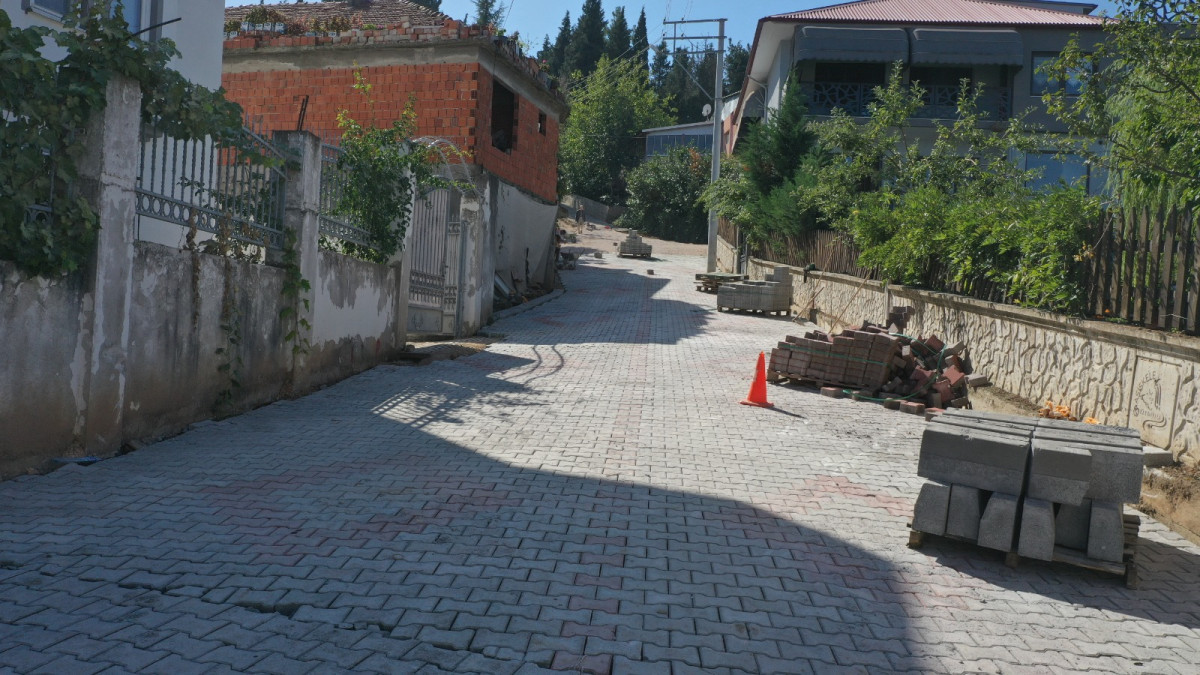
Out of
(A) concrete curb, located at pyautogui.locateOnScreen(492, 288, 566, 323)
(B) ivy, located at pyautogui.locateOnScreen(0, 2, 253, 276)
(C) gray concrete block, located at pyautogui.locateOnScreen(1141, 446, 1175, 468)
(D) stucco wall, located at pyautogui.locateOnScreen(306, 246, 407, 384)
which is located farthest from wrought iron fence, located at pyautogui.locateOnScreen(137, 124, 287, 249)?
(A) concrete curb, located at pyautogui.locateOnScreen(492, 288, 566, 323)

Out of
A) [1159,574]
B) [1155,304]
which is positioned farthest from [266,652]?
[1155,304]

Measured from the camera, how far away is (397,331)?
1282 cm

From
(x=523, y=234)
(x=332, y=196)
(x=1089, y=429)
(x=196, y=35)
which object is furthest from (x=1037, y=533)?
(x=523, y=234)

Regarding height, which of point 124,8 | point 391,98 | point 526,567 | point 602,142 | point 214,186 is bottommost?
point 526,567

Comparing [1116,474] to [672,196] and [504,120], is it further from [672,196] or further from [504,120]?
[672,196]

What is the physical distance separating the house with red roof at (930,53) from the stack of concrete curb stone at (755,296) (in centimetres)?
810

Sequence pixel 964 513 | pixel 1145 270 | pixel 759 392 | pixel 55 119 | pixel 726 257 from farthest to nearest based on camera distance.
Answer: pixel 726 257
pixel 759 392
pixel 1145 270
pixel 55 119
pixel 964 513

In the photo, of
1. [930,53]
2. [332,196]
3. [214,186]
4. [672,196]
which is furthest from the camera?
[672,196]

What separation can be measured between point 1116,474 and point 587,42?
8382 centimetres

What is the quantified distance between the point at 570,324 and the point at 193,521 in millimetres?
13388

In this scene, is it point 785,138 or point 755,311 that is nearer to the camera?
point 755,311

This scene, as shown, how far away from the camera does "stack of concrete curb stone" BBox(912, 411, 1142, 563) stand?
4938mm

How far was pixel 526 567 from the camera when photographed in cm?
459

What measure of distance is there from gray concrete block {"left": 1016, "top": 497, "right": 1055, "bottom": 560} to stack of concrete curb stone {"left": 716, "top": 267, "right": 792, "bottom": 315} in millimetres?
16208
